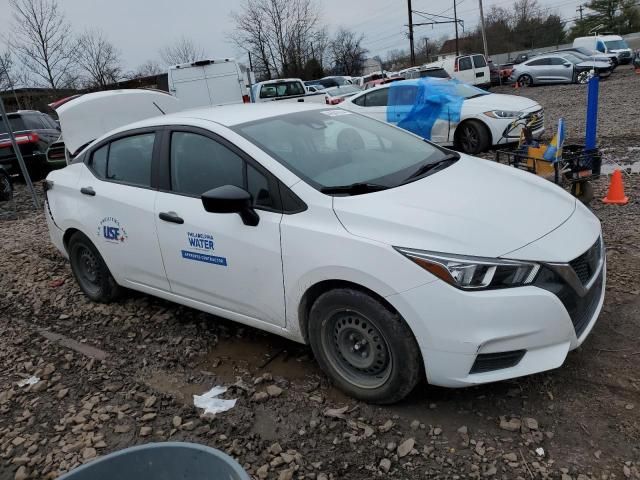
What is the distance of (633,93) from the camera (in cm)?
1678

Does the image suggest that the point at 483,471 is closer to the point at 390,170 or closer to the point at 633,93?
the point at 390,170

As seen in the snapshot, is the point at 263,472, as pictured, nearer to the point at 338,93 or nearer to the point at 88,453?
the point at 88,453

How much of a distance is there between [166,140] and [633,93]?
17470 mm

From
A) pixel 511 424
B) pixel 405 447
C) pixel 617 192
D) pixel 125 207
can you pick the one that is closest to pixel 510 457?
pixel 511 424

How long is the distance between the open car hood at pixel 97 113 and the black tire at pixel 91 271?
2547 mm

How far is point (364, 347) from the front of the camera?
288cm

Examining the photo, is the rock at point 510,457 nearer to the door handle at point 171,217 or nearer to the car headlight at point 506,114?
the door handle at point 171,217

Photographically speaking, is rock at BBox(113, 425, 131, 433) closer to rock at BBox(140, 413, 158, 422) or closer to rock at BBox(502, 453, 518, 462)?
rock at BBox(140, 413, 158, 422)

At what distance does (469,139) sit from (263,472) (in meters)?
8.59

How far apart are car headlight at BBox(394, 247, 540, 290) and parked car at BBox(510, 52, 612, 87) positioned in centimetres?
2431

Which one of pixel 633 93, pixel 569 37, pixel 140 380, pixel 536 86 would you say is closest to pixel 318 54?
pixel 536 86

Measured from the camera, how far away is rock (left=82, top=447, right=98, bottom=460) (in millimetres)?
2833

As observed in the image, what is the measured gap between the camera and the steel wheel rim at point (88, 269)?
179 inches

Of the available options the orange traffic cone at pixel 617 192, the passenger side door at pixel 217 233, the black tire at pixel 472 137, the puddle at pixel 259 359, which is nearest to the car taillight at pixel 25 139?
the black tire at pixel 472 137
